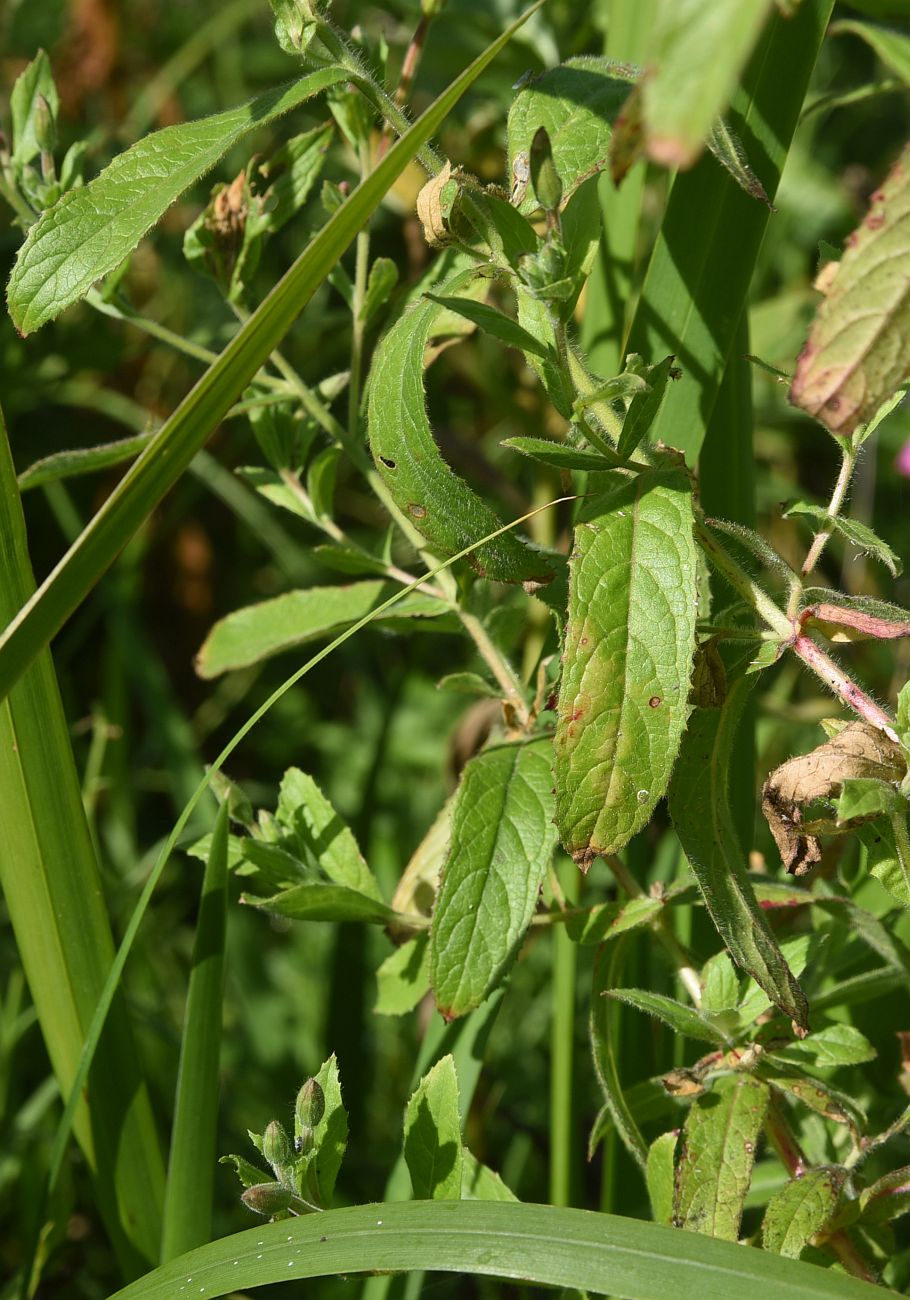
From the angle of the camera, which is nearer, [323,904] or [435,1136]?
[435,1136]

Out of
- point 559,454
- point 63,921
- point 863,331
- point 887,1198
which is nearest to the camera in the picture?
point 863,331

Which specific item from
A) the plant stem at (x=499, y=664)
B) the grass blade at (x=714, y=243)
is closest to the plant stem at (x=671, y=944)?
the plant stem at (x=499, y=664)

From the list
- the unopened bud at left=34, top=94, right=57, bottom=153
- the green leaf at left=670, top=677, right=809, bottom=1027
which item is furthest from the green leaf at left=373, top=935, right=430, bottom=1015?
the unopened bud at left=34, top=94, right=57, bottom=153

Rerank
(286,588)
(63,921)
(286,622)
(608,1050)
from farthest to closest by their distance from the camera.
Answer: (286,588) < (286,622) < (63,921) < (608,1050)

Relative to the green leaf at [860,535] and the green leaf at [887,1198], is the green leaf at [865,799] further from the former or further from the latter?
the green leaf at [887,1198]

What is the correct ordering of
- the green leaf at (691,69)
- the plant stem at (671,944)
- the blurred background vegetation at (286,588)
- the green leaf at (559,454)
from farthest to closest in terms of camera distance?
1. the blurred background vegetation at (286,588)
2. the plant stem at (671,944)
3. the green leaf at (559,454)
4. the green leaf at (691,69)

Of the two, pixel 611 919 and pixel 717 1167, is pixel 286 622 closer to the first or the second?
pixel 611 919

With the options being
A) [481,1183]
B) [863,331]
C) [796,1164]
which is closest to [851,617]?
[863,331]
